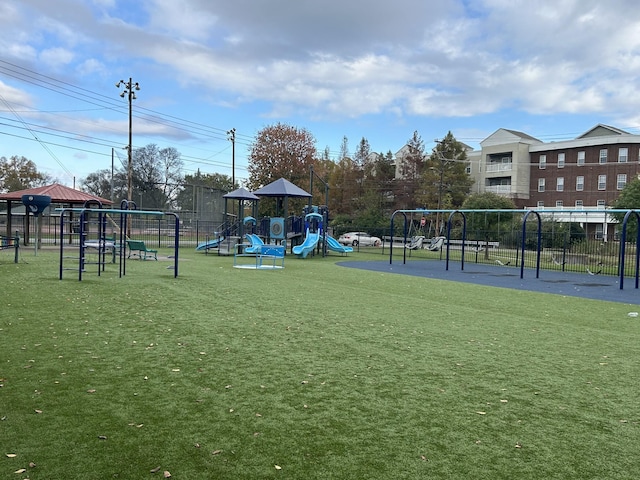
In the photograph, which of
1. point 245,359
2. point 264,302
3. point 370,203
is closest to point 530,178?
point 370,203

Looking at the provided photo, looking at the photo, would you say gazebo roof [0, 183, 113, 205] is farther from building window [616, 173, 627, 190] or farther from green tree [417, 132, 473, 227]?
building window [616, 173, 627, 190]

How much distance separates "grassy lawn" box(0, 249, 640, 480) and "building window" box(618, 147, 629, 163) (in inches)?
1942

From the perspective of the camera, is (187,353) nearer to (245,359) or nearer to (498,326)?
(245,359)

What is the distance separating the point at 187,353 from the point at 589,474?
4458mm

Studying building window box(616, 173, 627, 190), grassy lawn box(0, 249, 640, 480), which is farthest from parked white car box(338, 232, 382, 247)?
grassy lawn box(0, 249, 640, 480)

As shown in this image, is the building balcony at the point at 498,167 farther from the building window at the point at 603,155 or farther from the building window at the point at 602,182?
the building window at the point at 602,182

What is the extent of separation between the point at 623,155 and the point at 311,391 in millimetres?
56749

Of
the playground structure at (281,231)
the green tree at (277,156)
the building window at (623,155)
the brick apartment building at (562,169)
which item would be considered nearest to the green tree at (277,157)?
the green tree at (277,156)

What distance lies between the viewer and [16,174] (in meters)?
59.1

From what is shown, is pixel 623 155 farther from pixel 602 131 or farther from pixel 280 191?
pixel 280 191

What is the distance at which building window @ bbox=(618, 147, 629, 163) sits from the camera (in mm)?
52062

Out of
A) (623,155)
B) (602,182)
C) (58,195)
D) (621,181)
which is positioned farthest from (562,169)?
(58,195)

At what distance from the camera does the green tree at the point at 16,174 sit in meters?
58.6

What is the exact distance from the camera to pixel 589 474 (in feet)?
11.6
